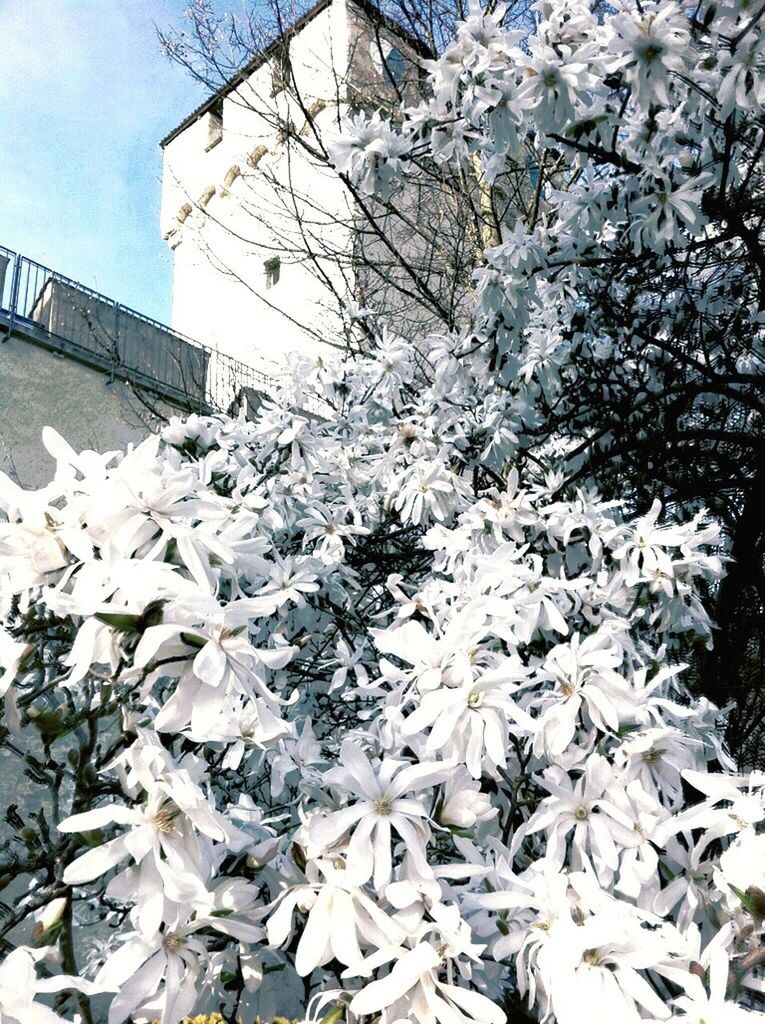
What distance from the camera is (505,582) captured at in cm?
145

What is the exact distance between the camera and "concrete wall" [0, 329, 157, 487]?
625cm

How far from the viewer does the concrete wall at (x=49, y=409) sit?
6.25 metres

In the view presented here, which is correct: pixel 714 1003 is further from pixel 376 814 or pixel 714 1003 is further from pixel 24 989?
pixel 24 989

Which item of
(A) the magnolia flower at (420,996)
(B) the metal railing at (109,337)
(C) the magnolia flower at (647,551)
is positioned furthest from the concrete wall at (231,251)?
(A) the magnolia flower at (420,996)

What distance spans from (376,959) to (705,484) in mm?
3168

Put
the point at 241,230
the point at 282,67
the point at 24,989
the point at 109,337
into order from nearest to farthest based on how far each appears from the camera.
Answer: the point at 24,989, the point at 282,67, the point at 109,337, the point at 241,230

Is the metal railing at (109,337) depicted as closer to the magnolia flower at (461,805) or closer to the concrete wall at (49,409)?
the concrete wall at (49,409)

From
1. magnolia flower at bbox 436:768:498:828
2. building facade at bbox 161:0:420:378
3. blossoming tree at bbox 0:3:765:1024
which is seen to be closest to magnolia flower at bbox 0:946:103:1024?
blossoming tree at bbox 0:3:765:1024

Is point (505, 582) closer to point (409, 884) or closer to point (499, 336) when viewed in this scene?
point (409, 884)

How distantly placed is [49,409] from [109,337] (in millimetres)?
764

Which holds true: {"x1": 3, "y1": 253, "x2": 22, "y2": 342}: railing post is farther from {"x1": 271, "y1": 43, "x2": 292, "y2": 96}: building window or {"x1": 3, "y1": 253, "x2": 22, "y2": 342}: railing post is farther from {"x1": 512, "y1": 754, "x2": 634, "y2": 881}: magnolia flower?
{"x1": 512, "y1": 754, "x2": 634, "y2": 881}: magnolia flower

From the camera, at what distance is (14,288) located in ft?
22.0

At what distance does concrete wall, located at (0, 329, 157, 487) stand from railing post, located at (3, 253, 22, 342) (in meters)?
0.13

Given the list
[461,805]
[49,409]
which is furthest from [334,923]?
[49,409]
